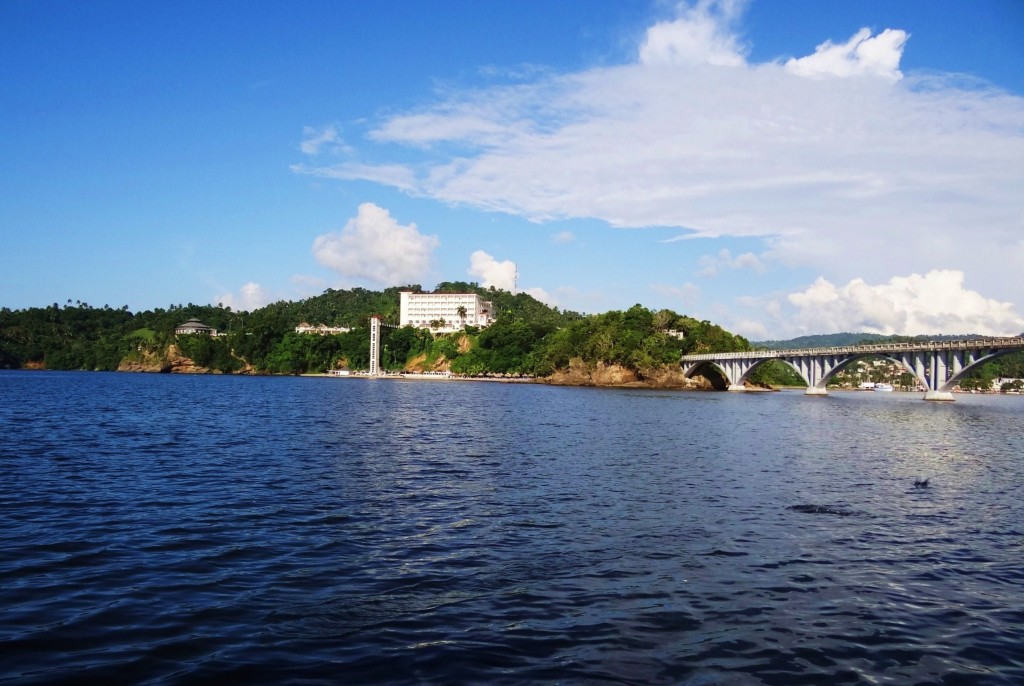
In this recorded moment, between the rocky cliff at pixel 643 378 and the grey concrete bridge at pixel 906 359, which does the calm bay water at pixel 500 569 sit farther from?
the rocky cliff at pixel 643 378

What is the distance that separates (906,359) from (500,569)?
13519 cm

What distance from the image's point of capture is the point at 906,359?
129125mm

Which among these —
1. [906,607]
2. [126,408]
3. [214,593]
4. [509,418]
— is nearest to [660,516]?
[906,607]

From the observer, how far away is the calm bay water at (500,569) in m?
11.9

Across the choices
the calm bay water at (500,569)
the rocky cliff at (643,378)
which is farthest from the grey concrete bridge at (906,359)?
the calm bay water at (500,569)

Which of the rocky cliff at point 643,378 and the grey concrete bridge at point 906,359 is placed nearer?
the grey concrete bridge at point 906,359

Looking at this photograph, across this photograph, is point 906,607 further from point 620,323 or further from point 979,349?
point 620,323

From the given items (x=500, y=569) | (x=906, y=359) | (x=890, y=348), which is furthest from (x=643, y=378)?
(x=500, y=569)

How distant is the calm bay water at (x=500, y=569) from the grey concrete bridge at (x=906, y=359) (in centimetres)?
9106

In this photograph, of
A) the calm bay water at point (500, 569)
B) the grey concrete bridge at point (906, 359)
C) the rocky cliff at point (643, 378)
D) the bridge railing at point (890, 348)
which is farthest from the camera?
the rocky cliff at point (643, 378)

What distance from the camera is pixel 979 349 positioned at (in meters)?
113

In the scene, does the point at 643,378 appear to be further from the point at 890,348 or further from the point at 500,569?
the point at 500,569

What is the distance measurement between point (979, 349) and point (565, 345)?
105 meters

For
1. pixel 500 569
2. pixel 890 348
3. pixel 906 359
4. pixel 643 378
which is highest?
pixel 890 348
